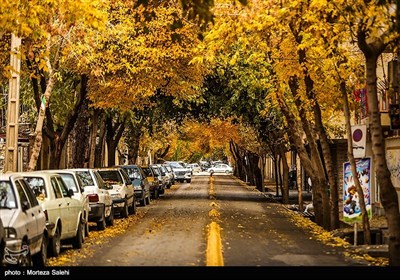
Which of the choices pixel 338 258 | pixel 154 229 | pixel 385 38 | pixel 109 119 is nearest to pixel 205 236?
pixel 154 229

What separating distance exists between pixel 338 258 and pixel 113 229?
8.87m

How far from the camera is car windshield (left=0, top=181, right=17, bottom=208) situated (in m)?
13.6

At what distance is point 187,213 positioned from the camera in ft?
106

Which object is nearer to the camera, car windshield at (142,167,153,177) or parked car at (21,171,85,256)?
parked car at (21,171,85,256)

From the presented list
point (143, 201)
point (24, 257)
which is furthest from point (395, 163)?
point (24, 257)

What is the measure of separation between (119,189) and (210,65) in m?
9.92

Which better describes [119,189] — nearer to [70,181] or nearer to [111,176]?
[111,176]

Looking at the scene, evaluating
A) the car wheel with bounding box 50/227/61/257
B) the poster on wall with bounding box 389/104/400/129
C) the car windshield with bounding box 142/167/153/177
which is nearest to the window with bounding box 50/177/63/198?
the car wheel with bounding box 50/227/61/257

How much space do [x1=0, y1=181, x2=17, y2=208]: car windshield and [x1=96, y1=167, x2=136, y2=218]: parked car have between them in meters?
14.2

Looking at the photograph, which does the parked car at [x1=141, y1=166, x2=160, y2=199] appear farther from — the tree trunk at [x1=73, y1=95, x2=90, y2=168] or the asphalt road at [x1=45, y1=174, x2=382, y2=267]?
the asphalt road at [x1=45, y1=174, x2=382, y2=267]

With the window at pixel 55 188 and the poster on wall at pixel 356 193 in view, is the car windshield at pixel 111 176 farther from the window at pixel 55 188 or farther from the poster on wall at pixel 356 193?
the window at pixel 55 188

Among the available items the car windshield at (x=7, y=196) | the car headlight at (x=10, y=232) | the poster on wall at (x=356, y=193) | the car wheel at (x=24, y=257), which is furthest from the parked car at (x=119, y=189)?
the car headlight at (x=10, y=232)

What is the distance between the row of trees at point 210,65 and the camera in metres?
16.8

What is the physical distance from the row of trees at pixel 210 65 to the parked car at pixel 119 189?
2.78 metres
